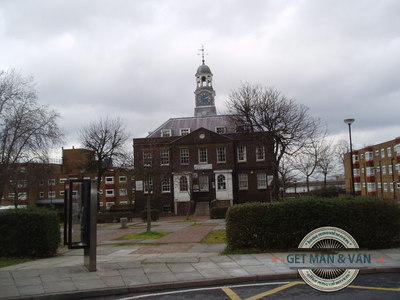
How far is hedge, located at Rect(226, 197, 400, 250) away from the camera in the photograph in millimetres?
12516

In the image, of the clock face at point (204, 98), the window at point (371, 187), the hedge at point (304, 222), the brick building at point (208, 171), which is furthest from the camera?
the clock face at point (204, 98)

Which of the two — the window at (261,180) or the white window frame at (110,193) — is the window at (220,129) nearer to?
the window at (261,180)

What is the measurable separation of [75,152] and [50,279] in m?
77.6

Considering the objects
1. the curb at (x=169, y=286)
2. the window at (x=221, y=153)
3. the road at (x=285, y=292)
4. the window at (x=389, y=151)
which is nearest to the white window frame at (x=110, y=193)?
the window at (x=221, y=153)

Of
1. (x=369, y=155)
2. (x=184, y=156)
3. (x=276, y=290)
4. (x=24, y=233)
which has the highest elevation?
(x=369, y=155)

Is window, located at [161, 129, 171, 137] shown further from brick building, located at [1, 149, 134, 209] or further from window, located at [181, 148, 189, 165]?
brick building, located at [1, 149, 134, 209]

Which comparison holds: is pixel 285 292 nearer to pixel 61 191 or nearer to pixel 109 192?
pixel 109 192

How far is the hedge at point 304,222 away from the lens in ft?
41.1

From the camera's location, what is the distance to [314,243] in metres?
11.7

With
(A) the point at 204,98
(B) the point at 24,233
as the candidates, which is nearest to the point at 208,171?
(A) the point at 204,98

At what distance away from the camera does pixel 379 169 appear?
64000mm

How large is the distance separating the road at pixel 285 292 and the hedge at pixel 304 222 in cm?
384

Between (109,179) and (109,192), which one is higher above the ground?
(109,179)

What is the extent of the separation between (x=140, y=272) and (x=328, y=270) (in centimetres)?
465
